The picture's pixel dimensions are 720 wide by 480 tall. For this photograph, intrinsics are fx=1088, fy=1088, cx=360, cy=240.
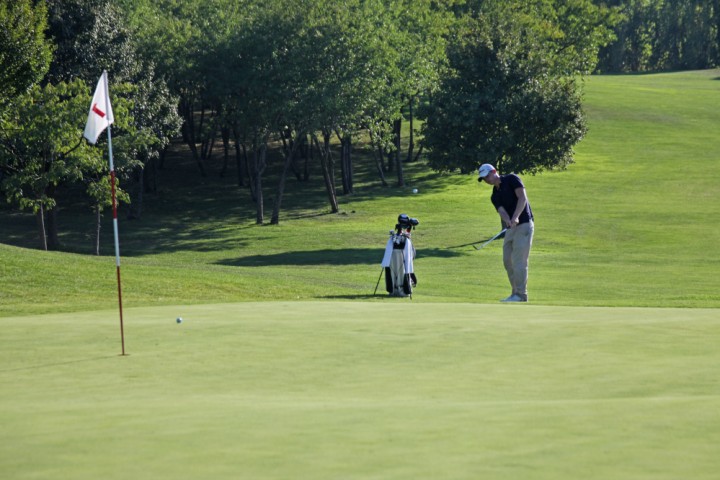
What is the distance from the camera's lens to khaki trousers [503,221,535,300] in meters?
20.9

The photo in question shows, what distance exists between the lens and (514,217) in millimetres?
20406

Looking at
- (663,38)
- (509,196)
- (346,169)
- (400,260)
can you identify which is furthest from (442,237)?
(663,38)

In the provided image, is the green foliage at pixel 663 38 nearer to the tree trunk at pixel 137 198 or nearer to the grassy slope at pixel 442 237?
the grassy slope at pixel 442 237

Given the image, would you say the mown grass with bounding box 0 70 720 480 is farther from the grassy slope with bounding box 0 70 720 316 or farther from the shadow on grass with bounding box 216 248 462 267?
the shadow on grass with bounding box 216 248 462 267

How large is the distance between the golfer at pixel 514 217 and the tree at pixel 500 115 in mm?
35884

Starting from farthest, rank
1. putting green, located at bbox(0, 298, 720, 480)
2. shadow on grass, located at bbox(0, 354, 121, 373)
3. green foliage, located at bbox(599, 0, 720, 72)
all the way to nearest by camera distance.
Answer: green foliage, located at bbox(599, 0, 720, 72) < shadow on grass, located at bbox(0, 354, 121, 373) < putting green, located at bbox(0, 298, 720, 480)

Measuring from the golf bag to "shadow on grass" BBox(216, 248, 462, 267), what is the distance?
1969 centimetres

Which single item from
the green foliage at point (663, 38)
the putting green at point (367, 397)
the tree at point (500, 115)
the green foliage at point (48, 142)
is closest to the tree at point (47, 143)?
the green foliage at point (48, 142)

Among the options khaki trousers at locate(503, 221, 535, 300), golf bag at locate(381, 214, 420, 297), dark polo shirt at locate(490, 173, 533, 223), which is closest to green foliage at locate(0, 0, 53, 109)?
golf bag at locate(381, 214, 420, 297)

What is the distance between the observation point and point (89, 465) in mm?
6855

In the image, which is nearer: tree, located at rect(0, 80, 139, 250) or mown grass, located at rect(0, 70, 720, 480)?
mown grass, located at rect(0, 70, 720, 480)

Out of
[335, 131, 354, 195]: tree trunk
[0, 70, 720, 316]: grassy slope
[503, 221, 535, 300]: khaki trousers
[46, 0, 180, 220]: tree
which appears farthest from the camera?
[335, 131, 354, 195]: tree trunk

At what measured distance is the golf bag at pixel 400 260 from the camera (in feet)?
85.1

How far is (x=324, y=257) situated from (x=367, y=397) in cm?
4002
